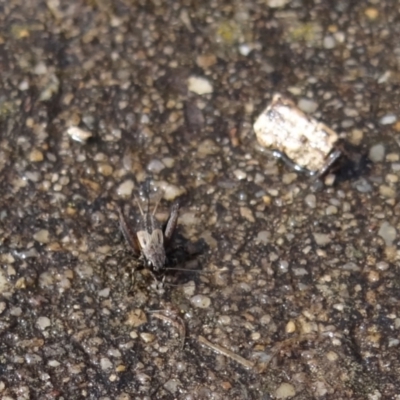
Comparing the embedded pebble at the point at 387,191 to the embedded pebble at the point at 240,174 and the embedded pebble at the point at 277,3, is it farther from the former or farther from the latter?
the embedded pebble at the point at 277,3

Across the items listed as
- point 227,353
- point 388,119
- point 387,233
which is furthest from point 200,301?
point 388,119

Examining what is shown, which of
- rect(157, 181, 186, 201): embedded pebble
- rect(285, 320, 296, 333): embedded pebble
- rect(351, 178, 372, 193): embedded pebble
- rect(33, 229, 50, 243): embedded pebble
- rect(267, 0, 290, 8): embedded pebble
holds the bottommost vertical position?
rect(285, 320, 296, 333): embedded pebble

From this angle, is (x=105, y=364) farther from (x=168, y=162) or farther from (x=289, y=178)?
(x=289, y=178)

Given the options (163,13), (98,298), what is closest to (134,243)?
(98,298)

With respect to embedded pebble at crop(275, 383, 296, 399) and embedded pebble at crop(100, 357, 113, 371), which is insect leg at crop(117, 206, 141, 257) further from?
embedded pebble at crop(275, 383, 296, 399)

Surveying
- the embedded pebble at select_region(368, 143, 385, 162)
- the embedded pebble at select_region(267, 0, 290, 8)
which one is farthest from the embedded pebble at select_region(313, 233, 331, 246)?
the embedded pebble at select_region(267, 0, 290, 8)

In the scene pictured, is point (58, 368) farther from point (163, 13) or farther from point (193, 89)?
point (163, 13)
